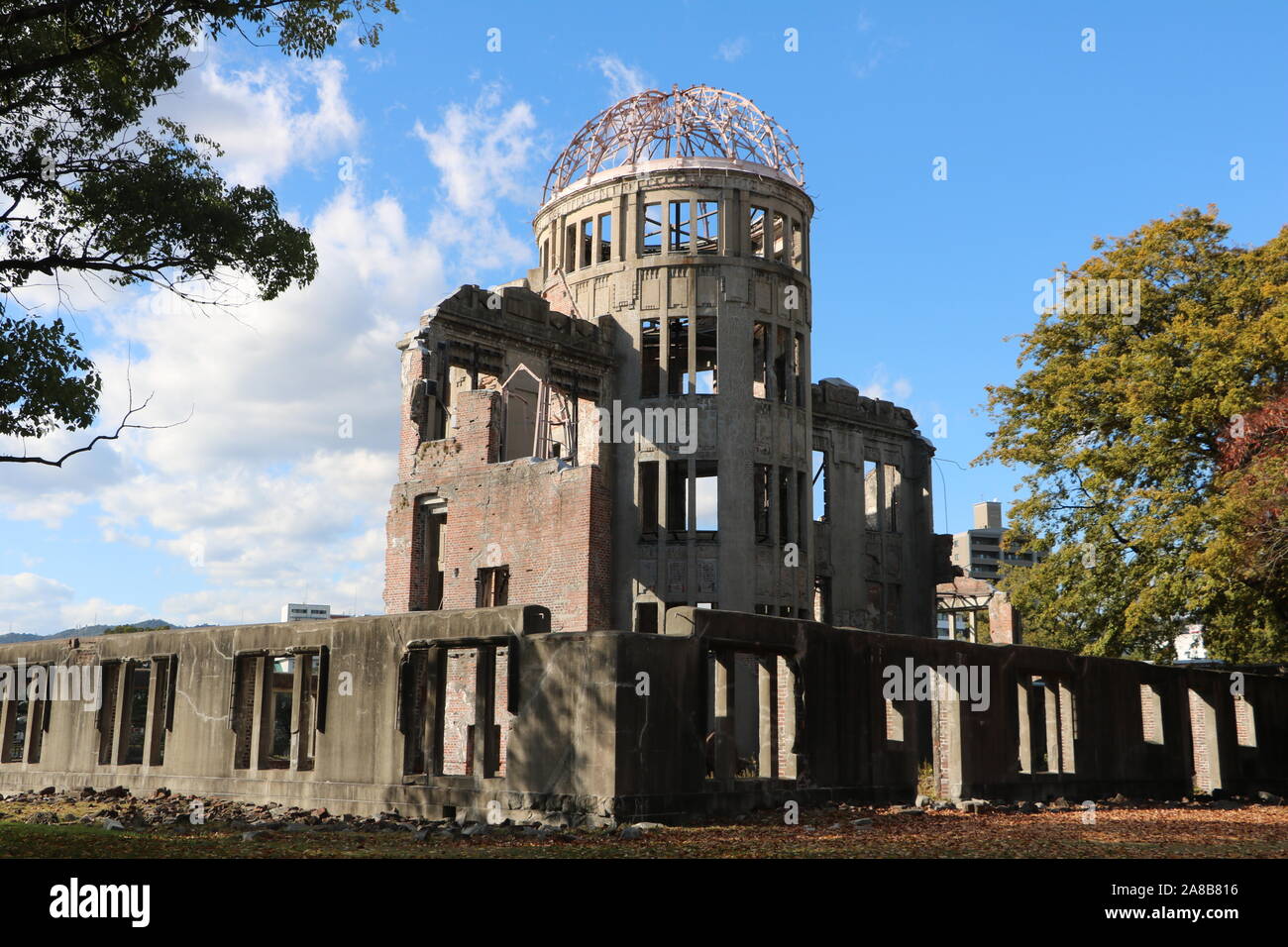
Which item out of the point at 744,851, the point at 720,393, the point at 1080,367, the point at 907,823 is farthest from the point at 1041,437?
the point at 744,851

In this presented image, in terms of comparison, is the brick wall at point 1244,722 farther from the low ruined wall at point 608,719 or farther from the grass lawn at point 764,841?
the grass lawn at point 764,841

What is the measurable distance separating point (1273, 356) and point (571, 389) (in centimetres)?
1514

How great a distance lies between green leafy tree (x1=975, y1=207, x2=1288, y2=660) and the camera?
23859 mm

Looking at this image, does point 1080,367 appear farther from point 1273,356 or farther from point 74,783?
point 74,783

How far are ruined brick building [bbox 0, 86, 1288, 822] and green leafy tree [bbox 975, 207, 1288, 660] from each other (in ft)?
5.74

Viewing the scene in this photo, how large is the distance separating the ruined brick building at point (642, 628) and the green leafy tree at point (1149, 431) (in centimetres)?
175

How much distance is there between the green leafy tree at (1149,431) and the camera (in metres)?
23.9

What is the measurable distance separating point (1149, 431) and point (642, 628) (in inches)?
470

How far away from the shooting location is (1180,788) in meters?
24.0

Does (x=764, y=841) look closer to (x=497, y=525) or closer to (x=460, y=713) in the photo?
(x=460, y=713)

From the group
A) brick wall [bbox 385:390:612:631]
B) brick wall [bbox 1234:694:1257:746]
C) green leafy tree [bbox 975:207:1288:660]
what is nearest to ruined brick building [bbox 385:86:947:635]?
brick wall [bbox 385:390:612:631]

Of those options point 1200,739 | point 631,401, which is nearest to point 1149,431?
point 1200,739

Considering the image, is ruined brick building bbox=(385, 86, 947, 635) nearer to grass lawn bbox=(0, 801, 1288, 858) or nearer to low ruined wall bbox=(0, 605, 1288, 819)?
low ruined wall bbox=(0, 605, 1288, 819)
